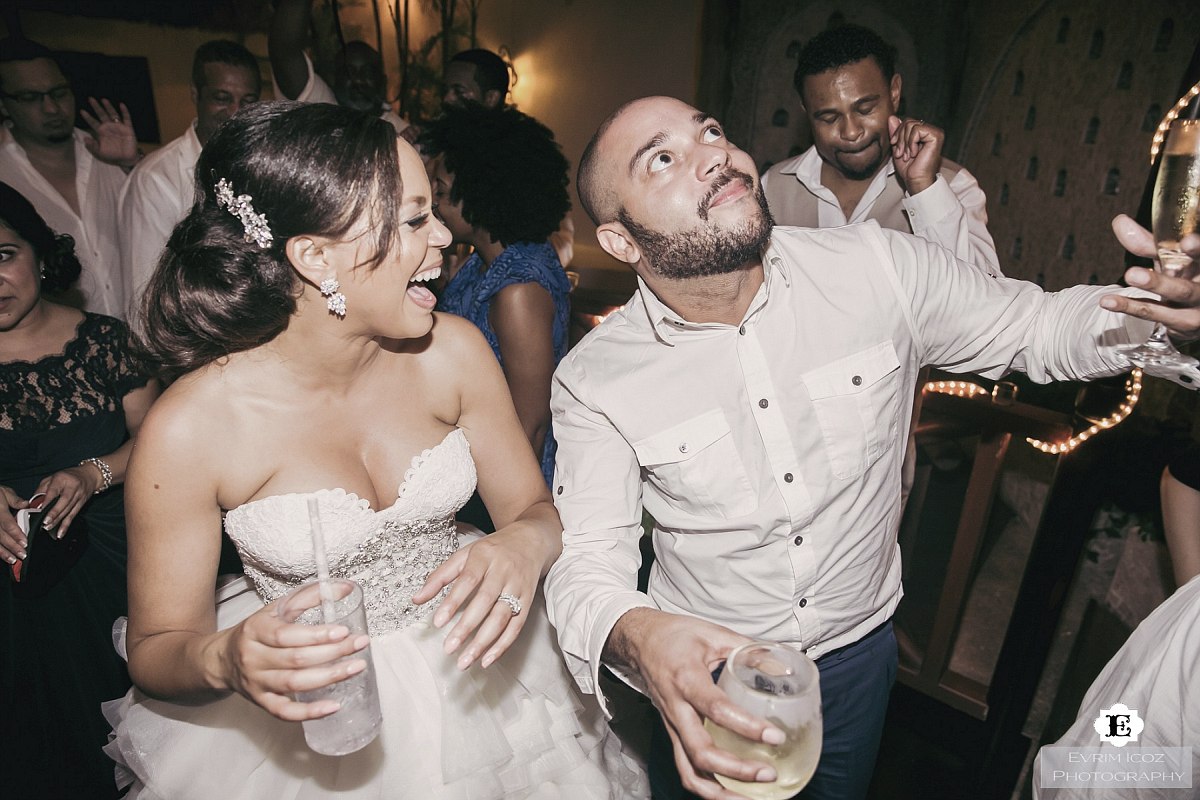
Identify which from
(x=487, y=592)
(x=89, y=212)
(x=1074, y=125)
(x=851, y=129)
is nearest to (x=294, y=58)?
(x=89, y=212)

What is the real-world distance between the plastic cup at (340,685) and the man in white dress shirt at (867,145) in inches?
74.5

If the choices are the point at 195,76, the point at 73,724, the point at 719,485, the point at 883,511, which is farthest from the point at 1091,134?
the point at 73,724

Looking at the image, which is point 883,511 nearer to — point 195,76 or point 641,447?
point 641,447

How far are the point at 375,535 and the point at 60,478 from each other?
1.25 m

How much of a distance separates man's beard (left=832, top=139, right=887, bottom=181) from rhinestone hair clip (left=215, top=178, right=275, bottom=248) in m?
2.16

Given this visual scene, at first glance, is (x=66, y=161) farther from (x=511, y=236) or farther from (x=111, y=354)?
(x=511, y=236)

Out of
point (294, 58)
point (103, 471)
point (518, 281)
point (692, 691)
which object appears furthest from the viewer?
point (294, 58)

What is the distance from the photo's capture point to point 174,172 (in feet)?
11.3

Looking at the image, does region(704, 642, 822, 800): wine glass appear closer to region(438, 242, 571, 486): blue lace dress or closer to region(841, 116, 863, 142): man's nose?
region(438, 242, 571, 486): blue lace dress

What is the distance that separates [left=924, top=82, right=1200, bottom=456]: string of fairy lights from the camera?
1638 mm

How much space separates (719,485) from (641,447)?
0.59 feet

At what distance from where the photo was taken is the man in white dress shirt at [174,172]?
134 inches

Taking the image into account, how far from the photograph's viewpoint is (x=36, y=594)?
2.04 m

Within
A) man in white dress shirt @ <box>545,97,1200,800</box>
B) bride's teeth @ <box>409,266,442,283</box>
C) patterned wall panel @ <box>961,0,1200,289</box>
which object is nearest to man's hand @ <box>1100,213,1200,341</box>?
man in white dress shirt @ <box>545,97,1200,800</box>
